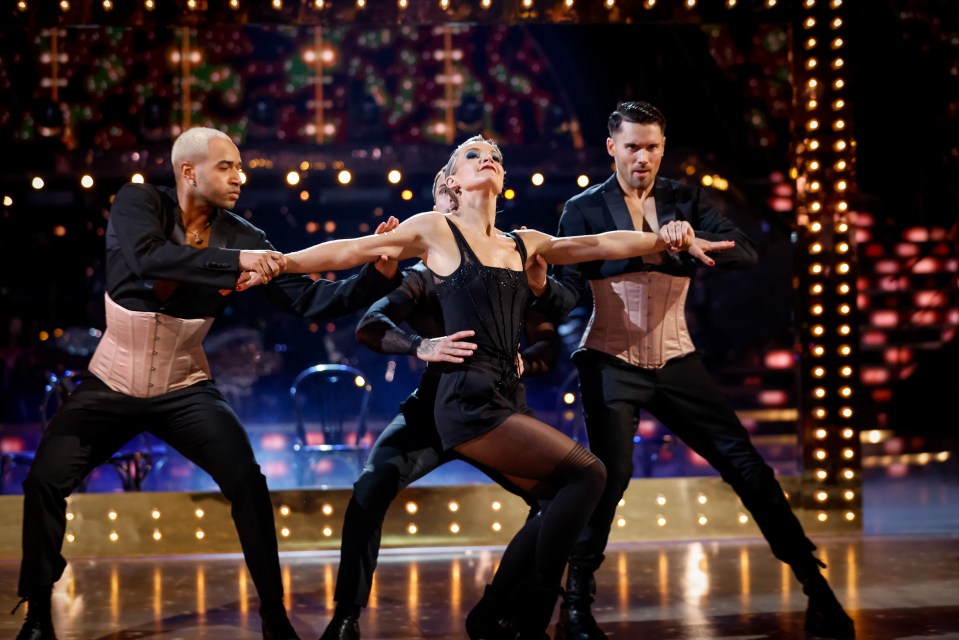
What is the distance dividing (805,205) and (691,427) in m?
2.02

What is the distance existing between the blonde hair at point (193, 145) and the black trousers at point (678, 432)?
4.89 ft

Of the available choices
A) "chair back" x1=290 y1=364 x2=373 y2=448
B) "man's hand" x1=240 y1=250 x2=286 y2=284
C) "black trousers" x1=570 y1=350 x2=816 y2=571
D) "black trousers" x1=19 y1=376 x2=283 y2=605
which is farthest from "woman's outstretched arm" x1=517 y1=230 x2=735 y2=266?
"chair back" x1=290 y1=364 x2=373 y2=448

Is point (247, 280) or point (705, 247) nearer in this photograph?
point (247, 280)

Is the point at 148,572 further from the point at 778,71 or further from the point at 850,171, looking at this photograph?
the point at 778,71

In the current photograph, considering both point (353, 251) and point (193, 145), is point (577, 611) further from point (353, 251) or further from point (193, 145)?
point (193, 145)

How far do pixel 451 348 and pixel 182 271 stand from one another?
2.90 ft

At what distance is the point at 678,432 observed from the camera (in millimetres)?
3717

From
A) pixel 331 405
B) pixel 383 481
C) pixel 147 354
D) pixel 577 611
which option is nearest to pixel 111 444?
pixel 147 354

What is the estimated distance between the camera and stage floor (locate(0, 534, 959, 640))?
357 cm

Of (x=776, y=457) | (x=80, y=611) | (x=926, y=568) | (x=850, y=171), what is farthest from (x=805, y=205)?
(x=80, y=611)

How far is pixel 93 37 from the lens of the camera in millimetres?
10312

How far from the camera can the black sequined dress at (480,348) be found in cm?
302

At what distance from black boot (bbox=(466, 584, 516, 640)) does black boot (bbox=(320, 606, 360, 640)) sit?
15.7 inches

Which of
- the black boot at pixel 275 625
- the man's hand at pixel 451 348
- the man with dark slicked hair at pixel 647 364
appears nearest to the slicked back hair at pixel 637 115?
the man with dark slicked hair at pixel 647 364
